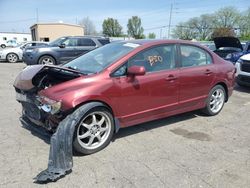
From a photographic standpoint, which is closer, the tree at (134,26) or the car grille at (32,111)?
the car grille at (32,111)

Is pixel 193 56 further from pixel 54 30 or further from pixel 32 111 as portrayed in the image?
pixel 54 30

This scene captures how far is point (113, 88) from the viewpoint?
4070 millimetres

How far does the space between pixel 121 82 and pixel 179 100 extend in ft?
4.55

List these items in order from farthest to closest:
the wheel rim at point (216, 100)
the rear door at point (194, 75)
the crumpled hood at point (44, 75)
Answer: the wheel rim at point (216, 100) → the rear door at point (194, 75) → the crumpled hood at point (44, 75)

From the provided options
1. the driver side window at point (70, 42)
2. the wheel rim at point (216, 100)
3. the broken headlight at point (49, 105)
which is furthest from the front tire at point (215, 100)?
the driver side window at point (70, 42)

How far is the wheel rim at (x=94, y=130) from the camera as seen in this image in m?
3.91

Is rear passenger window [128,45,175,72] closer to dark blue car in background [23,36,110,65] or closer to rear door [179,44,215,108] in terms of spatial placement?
rear door [179,44,215,108]

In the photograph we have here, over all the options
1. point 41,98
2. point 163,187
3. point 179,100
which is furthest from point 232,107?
point 41,98

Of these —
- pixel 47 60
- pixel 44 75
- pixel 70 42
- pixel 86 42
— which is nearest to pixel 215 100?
pixel 44 75

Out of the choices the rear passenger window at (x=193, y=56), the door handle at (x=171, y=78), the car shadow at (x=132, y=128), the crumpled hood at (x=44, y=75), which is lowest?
the car shadow at (x=132, y=128)

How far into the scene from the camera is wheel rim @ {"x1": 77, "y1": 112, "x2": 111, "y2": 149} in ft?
12.8

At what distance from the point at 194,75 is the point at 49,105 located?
276 centimetres

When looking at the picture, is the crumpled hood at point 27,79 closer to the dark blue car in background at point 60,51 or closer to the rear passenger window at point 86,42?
the dark blue car in background at point 60,51

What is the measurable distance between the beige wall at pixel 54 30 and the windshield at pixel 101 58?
146 ft
